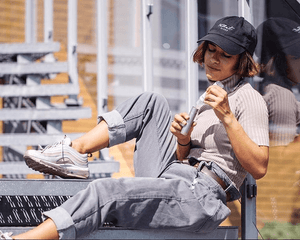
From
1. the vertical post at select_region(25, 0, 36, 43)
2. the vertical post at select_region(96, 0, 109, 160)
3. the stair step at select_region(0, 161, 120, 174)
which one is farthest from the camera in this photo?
the vertical post at select_region(25, 0, 36, 43)

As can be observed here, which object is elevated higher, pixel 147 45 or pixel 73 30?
pixel 73 30

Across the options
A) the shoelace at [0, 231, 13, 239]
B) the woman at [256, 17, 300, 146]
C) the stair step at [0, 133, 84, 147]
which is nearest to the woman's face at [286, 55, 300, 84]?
Answer: the woman at [256, 17, 300, 146]

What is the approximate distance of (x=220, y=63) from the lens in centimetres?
229

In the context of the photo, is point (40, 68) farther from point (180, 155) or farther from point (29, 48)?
point (180, 155)

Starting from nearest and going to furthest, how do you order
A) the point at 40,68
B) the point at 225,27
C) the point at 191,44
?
the point at 225,27 < the point at 191,44 < the point at 40,68

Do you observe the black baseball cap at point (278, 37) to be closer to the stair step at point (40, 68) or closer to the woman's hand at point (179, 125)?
the woman's hand at point (179, 125)

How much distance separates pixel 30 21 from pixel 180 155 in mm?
4425

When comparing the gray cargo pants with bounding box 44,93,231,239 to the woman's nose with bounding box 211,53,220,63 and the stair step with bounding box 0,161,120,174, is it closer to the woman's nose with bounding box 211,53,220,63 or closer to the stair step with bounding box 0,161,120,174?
the woman's nose with bounding box 211,53,220,63

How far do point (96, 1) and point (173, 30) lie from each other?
198 centimetres

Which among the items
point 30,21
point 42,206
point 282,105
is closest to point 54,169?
point 42,206

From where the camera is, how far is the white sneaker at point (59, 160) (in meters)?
2.19

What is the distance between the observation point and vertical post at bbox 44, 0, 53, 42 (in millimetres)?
5867

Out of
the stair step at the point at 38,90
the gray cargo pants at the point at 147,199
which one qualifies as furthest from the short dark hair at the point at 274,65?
the stair step at the point at 38,90

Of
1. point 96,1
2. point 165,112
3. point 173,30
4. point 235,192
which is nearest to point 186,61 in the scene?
point 173,30
